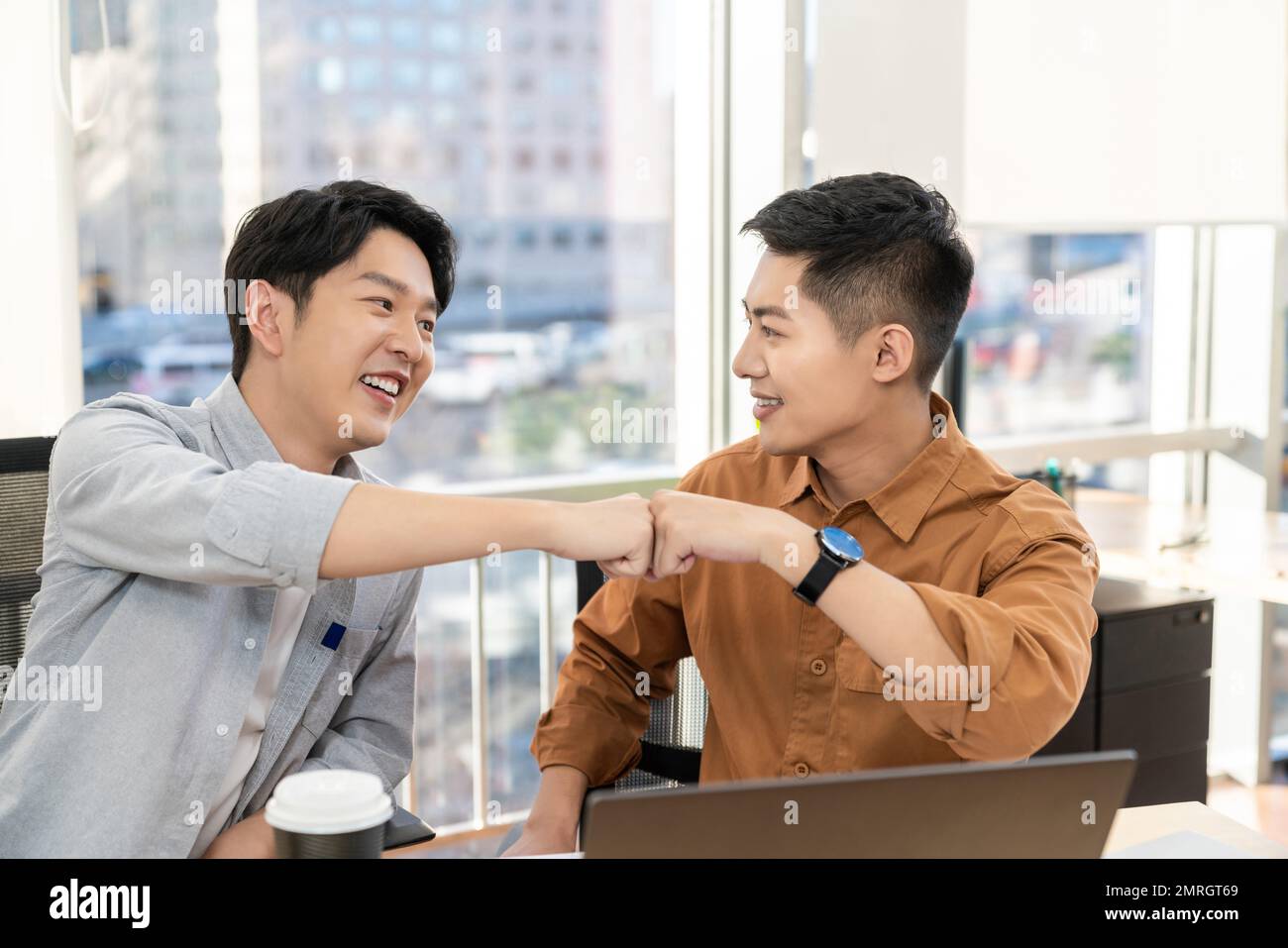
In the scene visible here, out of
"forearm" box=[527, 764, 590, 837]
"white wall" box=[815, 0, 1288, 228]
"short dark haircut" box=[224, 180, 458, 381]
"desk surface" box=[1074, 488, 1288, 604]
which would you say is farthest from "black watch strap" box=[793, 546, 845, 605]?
"white wall" box=[815, 0, 1288, 228]

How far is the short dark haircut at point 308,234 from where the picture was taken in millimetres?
1427

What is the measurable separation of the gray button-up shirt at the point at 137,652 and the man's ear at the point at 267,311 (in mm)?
134

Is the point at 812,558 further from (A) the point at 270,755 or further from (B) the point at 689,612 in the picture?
(A) the point at 270,755

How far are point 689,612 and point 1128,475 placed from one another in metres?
2.60

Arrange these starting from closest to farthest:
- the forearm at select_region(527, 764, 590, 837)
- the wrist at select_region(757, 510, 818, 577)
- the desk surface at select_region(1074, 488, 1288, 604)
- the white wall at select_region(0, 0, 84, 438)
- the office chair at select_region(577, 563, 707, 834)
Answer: the wrist at select_region(757, 510, 818, 577) < the forearm at select_region(527, 764, 590, 837) < the office chair at select_region(577, 563, 707, 834) < the white wall at select_region(0, 0, 84, 438) < the desk surface at select_region(1074, 488, 1288, 604)

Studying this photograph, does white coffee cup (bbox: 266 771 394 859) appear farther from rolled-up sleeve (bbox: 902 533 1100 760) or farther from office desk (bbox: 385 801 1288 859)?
rolled-up sleeve (bbox: 902 533 1100 760)

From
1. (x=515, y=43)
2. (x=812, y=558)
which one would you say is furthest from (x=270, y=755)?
(x=515, y=43)

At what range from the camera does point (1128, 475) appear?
3762mm

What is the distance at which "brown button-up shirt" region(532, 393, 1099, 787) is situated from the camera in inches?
49.4

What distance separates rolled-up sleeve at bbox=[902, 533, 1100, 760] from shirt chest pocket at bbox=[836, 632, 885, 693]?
5.6 inches

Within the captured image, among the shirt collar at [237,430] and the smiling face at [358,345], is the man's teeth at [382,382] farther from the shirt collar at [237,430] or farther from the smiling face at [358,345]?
the shirt collar at [237,430]

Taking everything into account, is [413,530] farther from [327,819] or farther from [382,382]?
[327,819]

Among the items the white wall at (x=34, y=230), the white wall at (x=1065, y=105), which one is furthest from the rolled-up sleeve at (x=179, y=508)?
the white wall at (x=1065, y=105)

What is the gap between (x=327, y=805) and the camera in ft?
2.41
